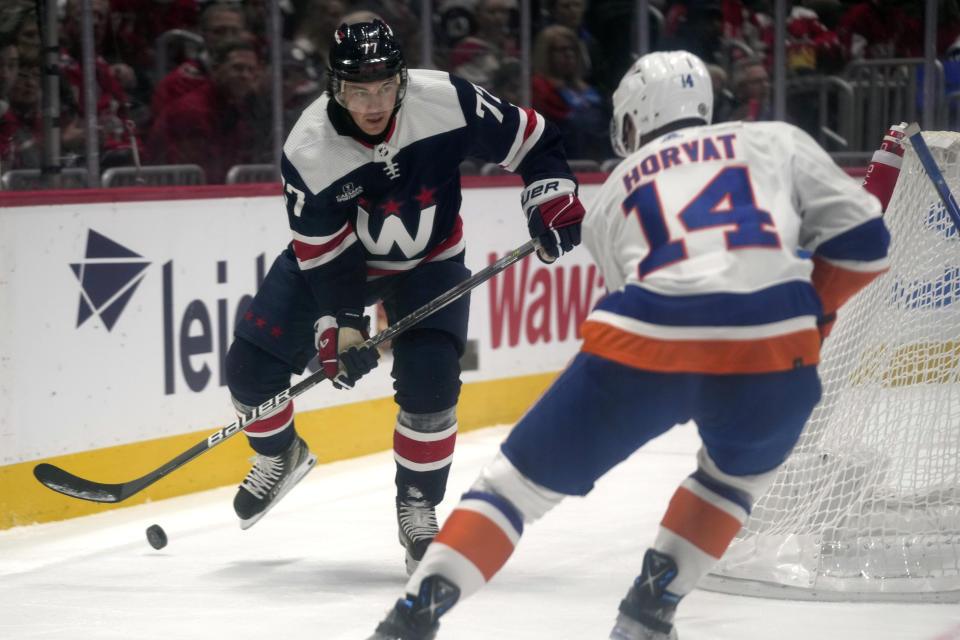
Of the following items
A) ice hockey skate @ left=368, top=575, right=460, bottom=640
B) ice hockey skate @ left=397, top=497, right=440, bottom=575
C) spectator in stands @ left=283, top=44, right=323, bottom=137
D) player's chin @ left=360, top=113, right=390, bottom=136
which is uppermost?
player's chin @ left=360, top=113, right=390, bottom=136

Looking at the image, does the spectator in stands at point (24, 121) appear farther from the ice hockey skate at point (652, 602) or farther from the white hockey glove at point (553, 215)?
the ice hockey skate at point (652, 602)

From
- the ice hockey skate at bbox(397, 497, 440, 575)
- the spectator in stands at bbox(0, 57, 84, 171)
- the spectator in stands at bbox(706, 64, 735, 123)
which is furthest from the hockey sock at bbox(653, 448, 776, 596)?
the spectator in stands at bbox(706, 64, 735, 123)

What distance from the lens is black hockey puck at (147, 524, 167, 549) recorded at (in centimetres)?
314

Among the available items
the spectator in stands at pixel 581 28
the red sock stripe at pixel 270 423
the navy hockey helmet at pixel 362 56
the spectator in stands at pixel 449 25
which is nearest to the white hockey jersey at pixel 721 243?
the navy hockey helmet at pixel 362 56

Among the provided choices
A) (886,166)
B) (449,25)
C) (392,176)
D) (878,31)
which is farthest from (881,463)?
(878,31)

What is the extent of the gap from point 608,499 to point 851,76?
314cm

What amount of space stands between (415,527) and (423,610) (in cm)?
93

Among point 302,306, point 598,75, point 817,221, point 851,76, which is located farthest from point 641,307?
point 851,76

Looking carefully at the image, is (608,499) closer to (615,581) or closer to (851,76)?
(615,581)

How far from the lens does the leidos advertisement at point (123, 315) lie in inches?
133

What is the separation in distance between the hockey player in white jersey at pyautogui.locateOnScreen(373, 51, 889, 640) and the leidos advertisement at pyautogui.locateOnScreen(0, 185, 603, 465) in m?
1.82

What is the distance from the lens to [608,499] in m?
3.68

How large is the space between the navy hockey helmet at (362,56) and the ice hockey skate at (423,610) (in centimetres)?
109

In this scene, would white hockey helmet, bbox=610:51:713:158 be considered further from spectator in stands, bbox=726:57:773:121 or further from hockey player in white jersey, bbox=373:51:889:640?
spectator in stands, bbox=726:57:773:121
